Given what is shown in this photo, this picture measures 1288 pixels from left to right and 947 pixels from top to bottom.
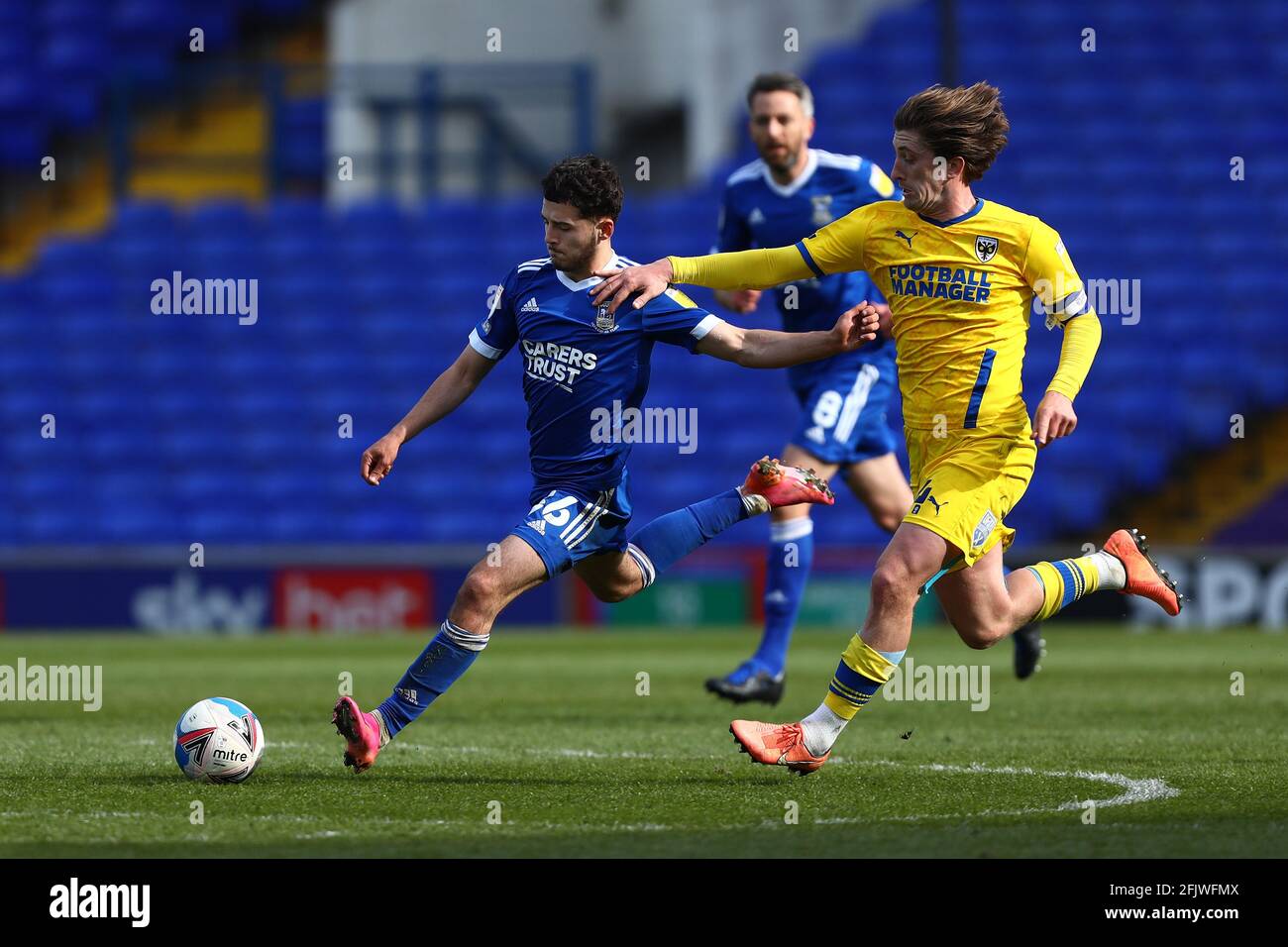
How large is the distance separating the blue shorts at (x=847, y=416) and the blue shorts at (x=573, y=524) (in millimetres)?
2075

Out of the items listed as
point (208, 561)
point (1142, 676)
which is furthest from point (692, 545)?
point (208, 561)

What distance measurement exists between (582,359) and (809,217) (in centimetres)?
265

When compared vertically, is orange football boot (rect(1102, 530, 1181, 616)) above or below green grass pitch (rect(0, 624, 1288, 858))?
above

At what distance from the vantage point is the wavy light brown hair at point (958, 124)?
5801 millimetres

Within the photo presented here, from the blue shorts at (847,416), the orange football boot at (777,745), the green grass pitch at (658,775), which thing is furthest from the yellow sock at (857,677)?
the blue shorts at (847,416)

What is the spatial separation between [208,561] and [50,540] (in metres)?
2.57

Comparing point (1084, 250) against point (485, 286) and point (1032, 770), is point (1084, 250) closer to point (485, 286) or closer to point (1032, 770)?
point (485, 286)

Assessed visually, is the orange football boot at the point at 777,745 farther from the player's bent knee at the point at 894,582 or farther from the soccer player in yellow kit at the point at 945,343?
the player's bent knee at the point at 894,582

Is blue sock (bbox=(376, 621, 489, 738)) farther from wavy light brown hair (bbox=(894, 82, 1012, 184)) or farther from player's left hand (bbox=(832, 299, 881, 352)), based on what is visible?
wavy light brown hair (bbox=(894, 82, 1012, 184))

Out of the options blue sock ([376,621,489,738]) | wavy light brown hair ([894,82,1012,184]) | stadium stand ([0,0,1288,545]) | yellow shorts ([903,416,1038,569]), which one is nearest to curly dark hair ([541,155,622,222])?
wavy light brown hair ([894,82,1012,184])

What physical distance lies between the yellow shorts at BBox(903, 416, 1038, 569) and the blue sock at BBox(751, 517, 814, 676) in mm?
2326

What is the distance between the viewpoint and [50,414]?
1838cm

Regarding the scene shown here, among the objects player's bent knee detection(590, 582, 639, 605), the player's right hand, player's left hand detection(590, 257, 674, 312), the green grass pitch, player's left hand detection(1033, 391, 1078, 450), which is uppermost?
player's left hand detection(590, 257, 674, 312)

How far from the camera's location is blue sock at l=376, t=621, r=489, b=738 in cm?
597
